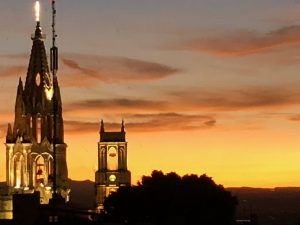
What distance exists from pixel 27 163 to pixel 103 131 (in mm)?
12165

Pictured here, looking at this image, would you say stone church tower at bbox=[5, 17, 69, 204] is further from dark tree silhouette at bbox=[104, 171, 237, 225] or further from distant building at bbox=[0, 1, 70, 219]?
dark tree silhouette at bbox=[104, 171, 237, 225]

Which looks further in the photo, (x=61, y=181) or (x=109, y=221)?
(x=61, y=181)

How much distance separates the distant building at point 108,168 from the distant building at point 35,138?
14.5 ft

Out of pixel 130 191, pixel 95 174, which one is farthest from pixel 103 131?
pixel 130 191

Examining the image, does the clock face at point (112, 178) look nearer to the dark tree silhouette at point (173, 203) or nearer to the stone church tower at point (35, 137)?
the stone church tower at point (35, 137)

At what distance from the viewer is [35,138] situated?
16125cm

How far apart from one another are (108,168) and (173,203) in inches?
1477

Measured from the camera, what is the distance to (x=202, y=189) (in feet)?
436

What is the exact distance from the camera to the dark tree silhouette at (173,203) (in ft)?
411

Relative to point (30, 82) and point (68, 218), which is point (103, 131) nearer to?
point (30, 82)

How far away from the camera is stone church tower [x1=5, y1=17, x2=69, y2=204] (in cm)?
15975

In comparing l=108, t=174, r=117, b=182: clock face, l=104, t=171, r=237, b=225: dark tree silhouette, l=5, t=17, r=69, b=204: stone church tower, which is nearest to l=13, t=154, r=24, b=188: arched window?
l=5, t=17, r=69, b=204: stone church tower

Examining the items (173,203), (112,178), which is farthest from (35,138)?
(173,203)

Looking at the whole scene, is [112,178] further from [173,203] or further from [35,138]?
[173,203]
